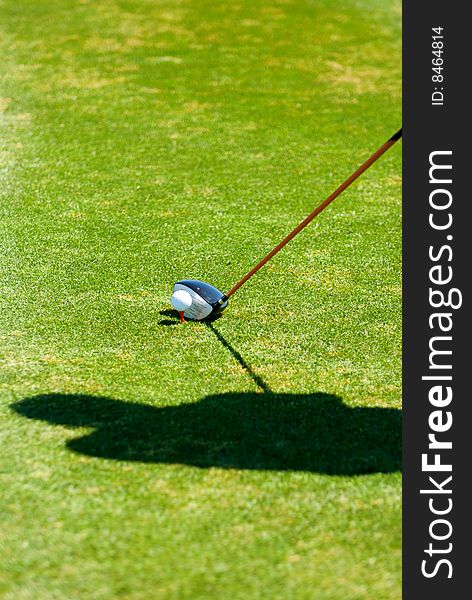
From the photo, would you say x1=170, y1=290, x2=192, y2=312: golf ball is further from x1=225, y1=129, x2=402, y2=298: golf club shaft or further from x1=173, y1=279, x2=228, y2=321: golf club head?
x1=225, y1=129, x2=402, y2=298: golf club shaft

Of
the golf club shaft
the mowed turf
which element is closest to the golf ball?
the mowed turf

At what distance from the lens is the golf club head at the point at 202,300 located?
6.22 metres

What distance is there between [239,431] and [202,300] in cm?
160

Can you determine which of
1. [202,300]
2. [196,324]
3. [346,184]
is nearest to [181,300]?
[202,300]

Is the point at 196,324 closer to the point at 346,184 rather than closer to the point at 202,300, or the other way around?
the point at 202,300

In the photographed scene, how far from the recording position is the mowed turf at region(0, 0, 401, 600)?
12.8 ft

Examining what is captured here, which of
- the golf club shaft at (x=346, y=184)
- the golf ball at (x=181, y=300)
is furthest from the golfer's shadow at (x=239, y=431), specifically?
the golf club shaft at (x=346, y=184)

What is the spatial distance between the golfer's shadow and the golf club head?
43.7 inches

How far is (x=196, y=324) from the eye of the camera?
6.31 m

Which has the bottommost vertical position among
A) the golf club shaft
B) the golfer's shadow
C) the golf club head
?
the golfer's shadow

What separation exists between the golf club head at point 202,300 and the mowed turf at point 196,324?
5.3 inches

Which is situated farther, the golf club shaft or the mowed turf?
the golf club shaft

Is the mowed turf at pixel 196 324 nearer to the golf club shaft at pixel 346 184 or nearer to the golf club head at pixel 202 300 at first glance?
Result: the golf club head at pixel 202 300

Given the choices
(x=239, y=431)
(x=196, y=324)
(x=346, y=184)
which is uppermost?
(x=346, y=184)
